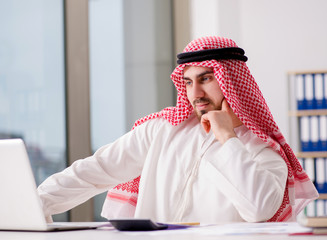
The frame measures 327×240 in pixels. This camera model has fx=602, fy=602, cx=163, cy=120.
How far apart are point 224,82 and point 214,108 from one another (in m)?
0.13

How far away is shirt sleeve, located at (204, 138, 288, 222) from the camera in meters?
1.99

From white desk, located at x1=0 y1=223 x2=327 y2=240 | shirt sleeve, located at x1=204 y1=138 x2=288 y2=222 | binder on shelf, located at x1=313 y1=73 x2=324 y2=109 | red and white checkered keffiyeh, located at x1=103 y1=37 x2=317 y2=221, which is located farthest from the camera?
binder on shelf, located at x1=313 y1=73 x2=324 y2=109

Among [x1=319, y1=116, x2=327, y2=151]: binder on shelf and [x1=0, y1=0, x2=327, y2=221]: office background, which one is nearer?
[x1=0, y1=0, x2=327, y2=221]: office background

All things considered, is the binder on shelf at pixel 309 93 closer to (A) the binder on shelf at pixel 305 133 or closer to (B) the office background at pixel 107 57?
(A) the binder on shelf at pixel 305 133

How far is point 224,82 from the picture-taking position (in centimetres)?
233

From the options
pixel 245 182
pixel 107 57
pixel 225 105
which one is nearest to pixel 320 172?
pixel 107 57

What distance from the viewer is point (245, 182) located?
2.00m

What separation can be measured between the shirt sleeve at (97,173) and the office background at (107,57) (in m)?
1.54

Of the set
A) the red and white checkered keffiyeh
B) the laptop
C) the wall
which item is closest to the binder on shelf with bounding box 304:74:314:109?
the wall

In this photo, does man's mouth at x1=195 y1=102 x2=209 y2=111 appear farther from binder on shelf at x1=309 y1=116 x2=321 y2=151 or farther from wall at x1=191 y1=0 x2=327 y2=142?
wall at x1=191 y1=0 x2=327 y2=142

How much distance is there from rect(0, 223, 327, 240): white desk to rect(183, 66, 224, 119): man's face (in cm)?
98

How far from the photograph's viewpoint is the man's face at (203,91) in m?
2.38

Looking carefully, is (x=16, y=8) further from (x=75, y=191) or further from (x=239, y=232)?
(x=239, y=232)

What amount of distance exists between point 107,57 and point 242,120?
98.9 inches
